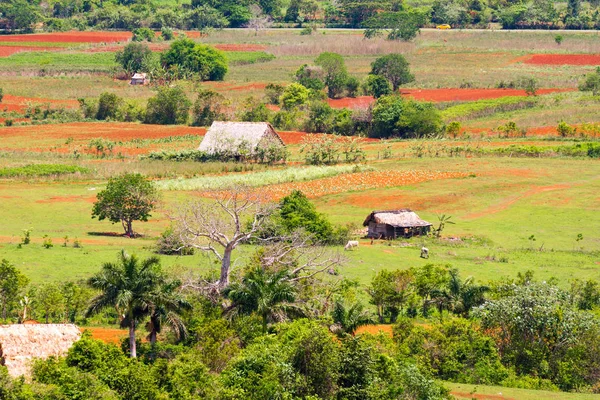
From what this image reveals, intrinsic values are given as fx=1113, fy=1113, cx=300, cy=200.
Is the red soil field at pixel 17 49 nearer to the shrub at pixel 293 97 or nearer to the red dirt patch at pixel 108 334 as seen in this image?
the shrub at pixel 293 97

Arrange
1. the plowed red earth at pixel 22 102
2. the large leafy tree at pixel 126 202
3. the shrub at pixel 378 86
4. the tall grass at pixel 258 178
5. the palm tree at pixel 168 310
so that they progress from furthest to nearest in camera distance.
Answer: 1. the shrub at pixel 378 86
2. the plowed red earth at pixel 22 102
3. the tall grass at pixel 258 178
4. the large leafy tree at pixel 126 202
5. the palm tree at pixel 168 310

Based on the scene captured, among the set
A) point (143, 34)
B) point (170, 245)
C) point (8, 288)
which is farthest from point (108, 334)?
point (143, 34)

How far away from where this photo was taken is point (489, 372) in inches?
1512

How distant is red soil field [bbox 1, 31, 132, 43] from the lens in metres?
170

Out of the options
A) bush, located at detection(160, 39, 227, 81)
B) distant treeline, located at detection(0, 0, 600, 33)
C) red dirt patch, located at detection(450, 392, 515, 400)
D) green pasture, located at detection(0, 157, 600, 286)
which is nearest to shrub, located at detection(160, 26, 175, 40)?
distant treeline, located at detection(0, 0, 600, 33)

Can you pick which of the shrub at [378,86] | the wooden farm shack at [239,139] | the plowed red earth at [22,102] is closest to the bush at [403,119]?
the wooden farm shack at [239,139]

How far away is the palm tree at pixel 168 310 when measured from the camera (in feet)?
126

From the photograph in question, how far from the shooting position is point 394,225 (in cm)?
6100

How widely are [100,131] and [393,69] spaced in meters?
38.1

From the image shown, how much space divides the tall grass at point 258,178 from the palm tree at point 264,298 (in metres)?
31.1

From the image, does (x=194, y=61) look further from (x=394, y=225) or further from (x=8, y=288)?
(x=8, y=288)

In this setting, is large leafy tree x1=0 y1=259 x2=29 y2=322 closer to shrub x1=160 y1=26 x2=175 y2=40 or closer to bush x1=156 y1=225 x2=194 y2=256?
bush x1=156 y1=225 x2=194 y2=256

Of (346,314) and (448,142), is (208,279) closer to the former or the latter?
(346,314)

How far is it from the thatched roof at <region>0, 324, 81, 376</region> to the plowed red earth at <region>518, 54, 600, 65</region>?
116 m
